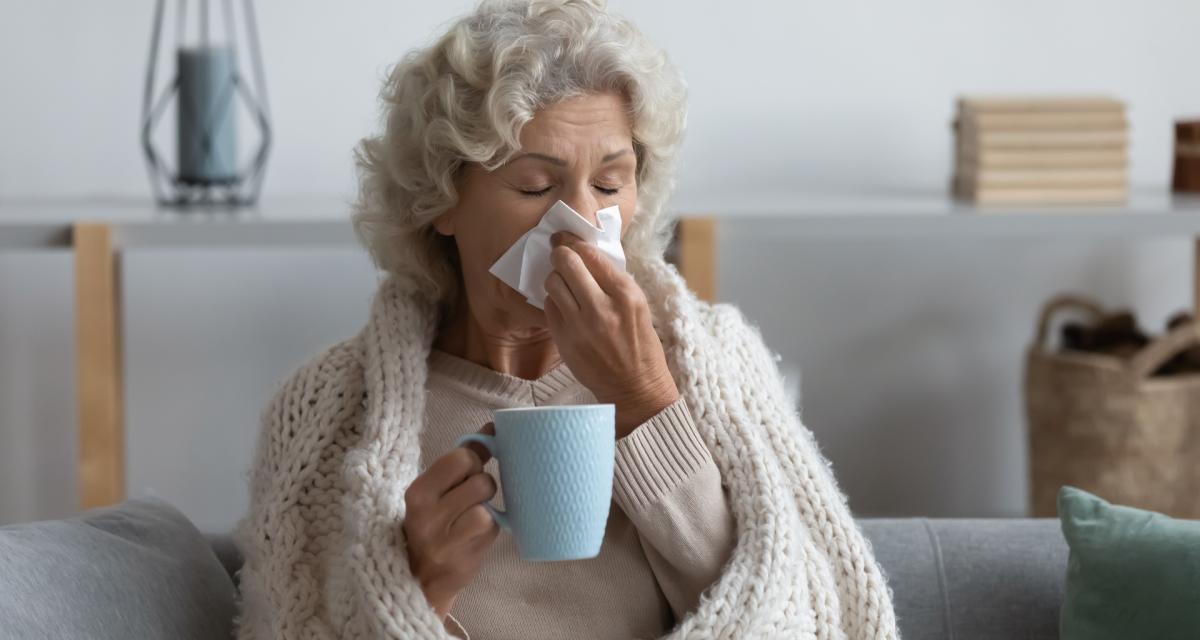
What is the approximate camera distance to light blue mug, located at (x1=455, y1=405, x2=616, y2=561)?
1.17m

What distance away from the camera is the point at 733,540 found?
148 cm

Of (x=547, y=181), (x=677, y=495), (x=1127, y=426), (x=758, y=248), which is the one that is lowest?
(x=1127, y=426)

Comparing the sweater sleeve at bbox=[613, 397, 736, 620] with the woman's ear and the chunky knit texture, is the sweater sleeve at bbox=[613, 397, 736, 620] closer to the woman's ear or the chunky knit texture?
the chunky knit texture

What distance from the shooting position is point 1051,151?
2.78 m

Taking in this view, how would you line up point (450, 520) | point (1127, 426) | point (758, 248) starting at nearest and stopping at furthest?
point (450, 520), point (1127, 426), point (758, 248)

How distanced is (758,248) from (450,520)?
6.85ft

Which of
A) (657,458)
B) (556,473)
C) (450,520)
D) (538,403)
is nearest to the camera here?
(556,473)

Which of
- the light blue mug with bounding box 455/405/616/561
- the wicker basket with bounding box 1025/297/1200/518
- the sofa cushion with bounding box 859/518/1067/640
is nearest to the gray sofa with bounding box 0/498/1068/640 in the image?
the sofa cushion with bounding box 859/518/1067/640

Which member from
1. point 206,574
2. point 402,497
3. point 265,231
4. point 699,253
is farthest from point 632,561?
point 265,231

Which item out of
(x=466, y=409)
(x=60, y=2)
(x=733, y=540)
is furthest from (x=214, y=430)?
(x=733, y=540)

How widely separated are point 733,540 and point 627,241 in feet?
1.26

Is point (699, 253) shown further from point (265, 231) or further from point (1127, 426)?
point (1127, 426)

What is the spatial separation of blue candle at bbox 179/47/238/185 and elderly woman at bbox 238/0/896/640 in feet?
4.05

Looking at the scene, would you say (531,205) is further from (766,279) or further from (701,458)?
(766,279)
